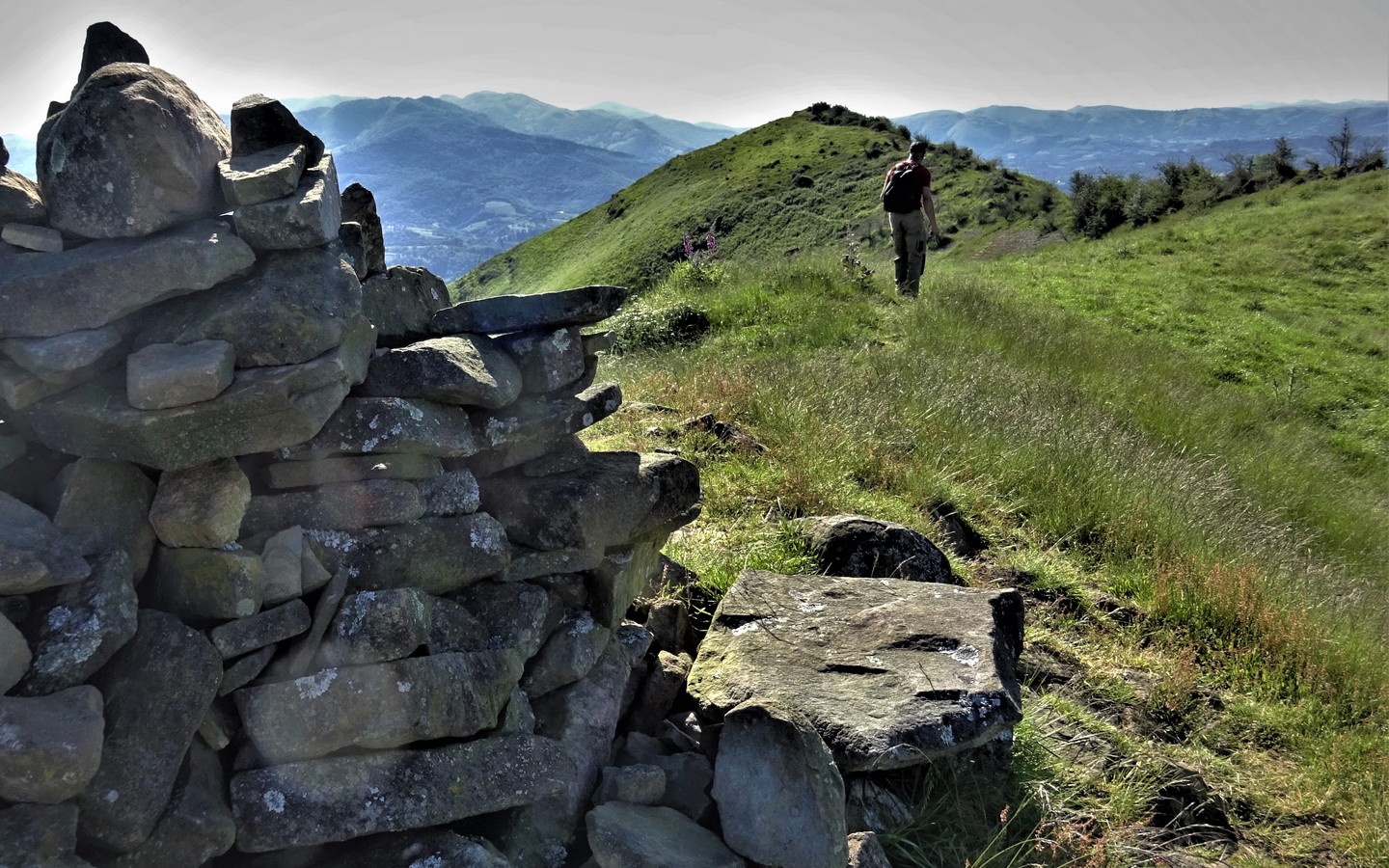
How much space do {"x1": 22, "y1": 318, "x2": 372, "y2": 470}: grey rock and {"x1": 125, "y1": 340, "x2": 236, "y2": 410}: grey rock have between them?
0.04 metres

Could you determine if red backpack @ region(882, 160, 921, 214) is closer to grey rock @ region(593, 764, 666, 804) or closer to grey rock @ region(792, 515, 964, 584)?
grey rock @ region(792, 515, 964, 584)

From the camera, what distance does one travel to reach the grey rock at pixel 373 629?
10.5ft

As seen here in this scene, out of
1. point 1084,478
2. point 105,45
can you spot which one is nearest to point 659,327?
point 1084,478

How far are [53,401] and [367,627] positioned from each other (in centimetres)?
134

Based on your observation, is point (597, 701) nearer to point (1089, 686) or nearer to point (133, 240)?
point (133, 240)

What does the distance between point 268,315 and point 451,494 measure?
3.44ft

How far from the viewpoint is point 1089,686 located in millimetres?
5852

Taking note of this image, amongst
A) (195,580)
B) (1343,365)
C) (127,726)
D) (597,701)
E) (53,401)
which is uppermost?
(53,401)

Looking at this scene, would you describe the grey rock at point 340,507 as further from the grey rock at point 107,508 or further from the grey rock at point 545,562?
the grey rock at point 545,562

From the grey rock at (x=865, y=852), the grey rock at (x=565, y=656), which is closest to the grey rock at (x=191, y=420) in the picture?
the grey rock at (x=565, y=656)

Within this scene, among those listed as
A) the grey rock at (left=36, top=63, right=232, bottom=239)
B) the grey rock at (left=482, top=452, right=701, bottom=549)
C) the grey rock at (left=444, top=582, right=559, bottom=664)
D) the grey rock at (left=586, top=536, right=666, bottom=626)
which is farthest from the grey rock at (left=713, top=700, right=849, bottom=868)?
the grey rock at (left=36, top=63, right=232, bottom=239)

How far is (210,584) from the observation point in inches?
121

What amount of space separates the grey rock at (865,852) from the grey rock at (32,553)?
3018mm

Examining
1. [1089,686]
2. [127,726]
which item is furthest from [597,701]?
[1089,686]
